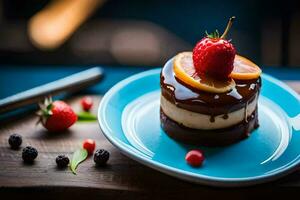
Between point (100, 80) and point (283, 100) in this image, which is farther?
point (100, 80)

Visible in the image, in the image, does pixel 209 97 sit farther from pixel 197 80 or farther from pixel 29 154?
pixel 29 154

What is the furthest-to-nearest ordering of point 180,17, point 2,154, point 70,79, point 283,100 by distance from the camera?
point 180,17, point 70,79, point 283,100, point 2,154

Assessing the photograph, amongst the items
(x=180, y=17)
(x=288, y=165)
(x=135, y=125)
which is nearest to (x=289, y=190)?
(x=288, y=165)

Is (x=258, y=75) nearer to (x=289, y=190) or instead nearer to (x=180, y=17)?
(x=289, y=190)

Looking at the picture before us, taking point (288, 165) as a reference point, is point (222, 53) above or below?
above

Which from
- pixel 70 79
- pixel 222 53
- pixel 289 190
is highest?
pixel 222 53
